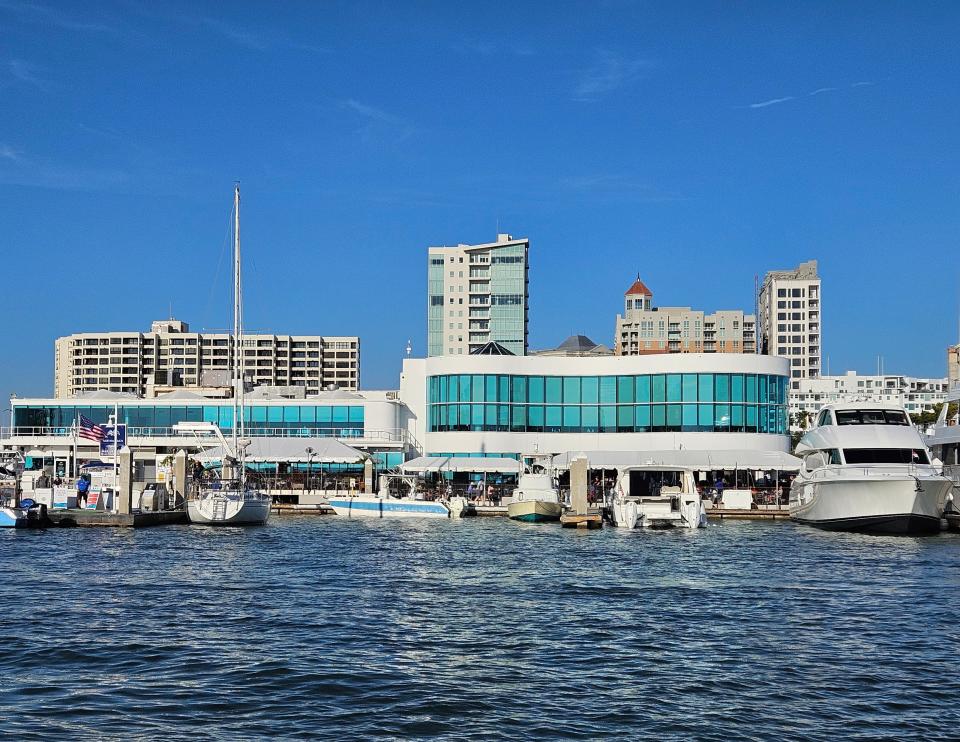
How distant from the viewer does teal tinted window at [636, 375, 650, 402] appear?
320 ft

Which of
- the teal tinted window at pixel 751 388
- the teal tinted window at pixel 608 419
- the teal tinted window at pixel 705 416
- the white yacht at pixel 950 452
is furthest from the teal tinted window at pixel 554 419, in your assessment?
the white yacht at pixel 950 452

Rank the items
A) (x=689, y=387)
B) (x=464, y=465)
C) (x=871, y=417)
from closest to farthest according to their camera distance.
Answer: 1. (x=871, y=417)
2. (x=464, y=465)
3. (x=689, y=387)

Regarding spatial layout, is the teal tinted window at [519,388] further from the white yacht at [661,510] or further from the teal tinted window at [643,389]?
the white yacht at [661,510]

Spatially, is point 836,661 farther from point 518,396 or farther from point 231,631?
point 518,396

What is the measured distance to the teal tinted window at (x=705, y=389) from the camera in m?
95.4

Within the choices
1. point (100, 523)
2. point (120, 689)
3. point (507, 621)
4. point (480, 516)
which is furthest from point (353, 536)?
point (120, 689)

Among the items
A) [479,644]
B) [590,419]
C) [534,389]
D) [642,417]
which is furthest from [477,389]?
[479,644]

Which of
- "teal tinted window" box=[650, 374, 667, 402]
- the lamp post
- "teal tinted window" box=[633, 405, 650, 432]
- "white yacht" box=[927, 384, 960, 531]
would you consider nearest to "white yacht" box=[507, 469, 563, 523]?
the lamp post

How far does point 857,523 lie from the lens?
6197cm

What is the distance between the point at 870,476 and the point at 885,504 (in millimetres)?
1630

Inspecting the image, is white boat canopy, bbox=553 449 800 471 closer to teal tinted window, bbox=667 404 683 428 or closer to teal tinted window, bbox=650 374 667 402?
teal tinted window, bbox=667 404 683 428

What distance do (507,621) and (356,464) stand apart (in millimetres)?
69043

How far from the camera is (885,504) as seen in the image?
197 feet

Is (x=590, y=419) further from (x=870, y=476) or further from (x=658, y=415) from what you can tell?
(x=870, y=476)
